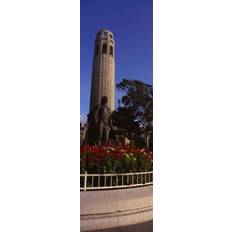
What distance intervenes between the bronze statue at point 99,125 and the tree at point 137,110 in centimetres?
11

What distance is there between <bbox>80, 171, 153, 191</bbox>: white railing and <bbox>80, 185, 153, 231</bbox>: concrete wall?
75mm

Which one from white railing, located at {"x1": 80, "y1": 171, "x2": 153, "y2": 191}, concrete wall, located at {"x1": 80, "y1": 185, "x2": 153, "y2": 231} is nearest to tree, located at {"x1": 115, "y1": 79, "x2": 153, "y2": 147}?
white railing, located at {"x1": 80, "y1": 171, "x2": 153, "y2": 191}

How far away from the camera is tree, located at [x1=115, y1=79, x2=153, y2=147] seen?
2.57 metres

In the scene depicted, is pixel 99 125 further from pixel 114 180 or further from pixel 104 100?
pixel 114 180

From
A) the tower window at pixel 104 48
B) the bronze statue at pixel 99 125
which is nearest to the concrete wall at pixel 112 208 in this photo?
the bronze statue at pixel 99 125

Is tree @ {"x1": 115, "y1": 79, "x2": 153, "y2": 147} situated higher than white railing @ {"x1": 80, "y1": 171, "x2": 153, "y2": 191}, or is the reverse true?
tree @ {"x1": 115, "y1": 79, "x2": 153, "y2": 147}

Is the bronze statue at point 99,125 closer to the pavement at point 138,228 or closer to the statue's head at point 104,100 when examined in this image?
the statue's head at point 104,100

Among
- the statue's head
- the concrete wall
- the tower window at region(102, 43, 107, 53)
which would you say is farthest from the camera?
the statue's head

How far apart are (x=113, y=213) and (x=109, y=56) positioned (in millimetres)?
1223

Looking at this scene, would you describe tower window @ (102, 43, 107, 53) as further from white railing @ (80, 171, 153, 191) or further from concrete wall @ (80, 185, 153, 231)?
concrete wall @ (80, 185, 153, 231)

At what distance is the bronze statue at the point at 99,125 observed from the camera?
2527mm
